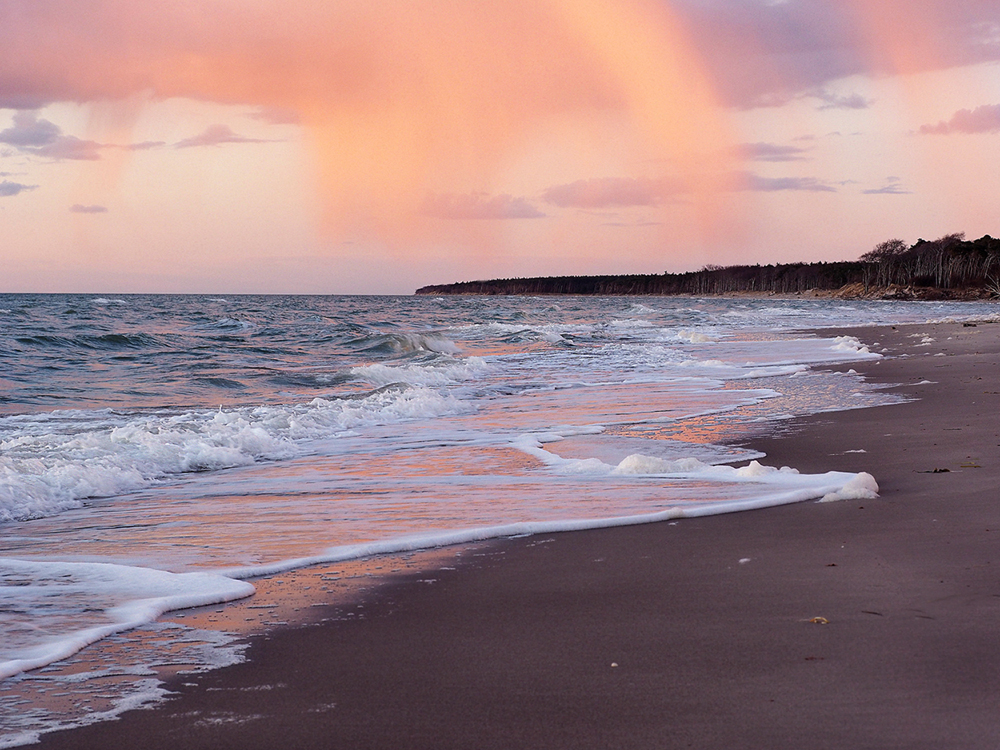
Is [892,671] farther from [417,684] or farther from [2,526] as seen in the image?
[2,526]

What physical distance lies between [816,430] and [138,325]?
122ft

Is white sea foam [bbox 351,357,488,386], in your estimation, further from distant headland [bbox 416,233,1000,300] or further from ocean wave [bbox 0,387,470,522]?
distant headland [bbox 416,233,1000,300]

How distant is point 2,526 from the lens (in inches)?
255

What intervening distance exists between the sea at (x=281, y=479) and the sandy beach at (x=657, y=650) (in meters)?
0.40

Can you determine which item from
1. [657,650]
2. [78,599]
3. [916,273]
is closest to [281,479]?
[78,599]

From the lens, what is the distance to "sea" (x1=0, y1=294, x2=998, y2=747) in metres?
3.93

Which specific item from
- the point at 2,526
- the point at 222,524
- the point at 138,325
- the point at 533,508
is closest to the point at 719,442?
the point at 533,508

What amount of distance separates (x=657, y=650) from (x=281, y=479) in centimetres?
541

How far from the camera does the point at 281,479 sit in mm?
8234

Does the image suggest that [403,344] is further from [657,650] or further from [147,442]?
[657,650]

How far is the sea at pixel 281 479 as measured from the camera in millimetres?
3934

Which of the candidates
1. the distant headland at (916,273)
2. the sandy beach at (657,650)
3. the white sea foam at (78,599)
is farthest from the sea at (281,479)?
the distant headland at (916,273)

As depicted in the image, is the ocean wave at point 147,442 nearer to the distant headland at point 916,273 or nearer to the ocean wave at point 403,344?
the ocean wave at point 403,344

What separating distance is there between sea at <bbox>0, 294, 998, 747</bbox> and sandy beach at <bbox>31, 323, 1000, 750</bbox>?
1.31 feet
